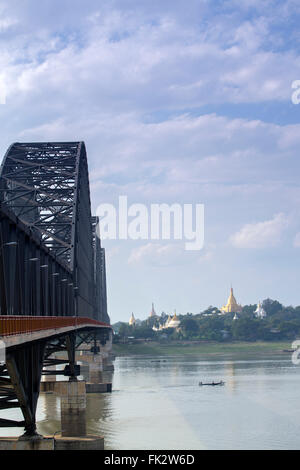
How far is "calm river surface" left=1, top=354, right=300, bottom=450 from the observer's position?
189ft

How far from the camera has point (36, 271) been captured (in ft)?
139

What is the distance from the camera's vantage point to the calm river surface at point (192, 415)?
189ft

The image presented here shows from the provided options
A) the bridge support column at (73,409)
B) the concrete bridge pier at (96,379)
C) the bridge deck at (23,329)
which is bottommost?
the concrete bridge pier at (96,379)

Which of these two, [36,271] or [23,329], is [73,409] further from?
[23,329]

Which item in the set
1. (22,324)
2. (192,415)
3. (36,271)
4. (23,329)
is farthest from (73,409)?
(22,324)

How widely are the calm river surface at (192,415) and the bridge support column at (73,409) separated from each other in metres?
2.72

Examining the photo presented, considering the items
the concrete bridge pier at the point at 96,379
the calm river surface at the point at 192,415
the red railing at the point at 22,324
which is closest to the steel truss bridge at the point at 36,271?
the red railing at the point at 22,324

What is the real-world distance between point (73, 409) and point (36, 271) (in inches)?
815

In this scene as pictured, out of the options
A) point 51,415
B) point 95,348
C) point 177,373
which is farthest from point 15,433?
point 177,373

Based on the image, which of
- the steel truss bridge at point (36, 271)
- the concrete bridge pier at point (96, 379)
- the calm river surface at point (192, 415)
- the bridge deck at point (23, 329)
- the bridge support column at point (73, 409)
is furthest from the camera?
the concrete bridge pier at point (96, 379)

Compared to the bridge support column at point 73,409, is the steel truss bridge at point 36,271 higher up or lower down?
higher up

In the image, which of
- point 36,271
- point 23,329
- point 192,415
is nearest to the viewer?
point 23,329

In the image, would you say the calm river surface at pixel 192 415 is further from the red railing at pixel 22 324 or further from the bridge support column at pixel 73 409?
the red railing at pixel 22 324

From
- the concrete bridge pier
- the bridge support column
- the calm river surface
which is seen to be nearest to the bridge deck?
the bridge support column
